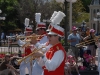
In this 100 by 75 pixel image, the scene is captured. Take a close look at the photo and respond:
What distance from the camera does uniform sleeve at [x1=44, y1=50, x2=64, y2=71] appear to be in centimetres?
630

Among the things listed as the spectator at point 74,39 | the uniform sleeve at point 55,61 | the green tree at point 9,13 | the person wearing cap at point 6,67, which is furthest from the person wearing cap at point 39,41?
the green tree at point 9,13

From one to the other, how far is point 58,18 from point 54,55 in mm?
677

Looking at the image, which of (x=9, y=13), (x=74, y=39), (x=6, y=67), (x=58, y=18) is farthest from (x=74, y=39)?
(x=9, y=13)

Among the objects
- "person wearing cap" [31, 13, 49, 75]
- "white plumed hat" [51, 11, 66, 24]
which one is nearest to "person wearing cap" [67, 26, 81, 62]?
"person wearing cap" [31, 13, 49, 75]

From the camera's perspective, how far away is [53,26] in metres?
6.64

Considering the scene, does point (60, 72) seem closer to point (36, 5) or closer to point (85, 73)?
point (85, 73)

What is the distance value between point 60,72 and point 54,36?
0.61 metres

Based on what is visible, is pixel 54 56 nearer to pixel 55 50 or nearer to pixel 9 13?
pixel 55 50

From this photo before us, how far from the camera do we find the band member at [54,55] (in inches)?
249

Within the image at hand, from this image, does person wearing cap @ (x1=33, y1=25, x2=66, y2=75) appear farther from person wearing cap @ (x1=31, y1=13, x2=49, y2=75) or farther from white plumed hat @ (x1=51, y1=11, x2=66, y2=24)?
person wearing cap @ (x1=31, y1=13, x2=49, y2=75)

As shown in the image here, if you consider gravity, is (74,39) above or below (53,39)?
below

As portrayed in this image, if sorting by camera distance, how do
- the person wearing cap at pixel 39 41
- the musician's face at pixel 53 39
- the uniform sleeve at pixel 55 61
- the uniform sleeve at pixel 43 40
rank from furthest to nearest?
the uniform sleeve at pixel 43 40, the person wearing cap at pixel 39 41, the musician's face at pixel 53 39, the uniform sleeve at pixel 55 61

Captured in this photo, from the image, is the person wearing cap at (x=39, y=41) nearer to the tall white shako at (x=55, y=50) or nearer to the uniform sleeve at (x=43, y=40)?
the uniform sleeve at (x=43, y=40)

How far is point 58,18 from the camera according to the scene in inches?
262
